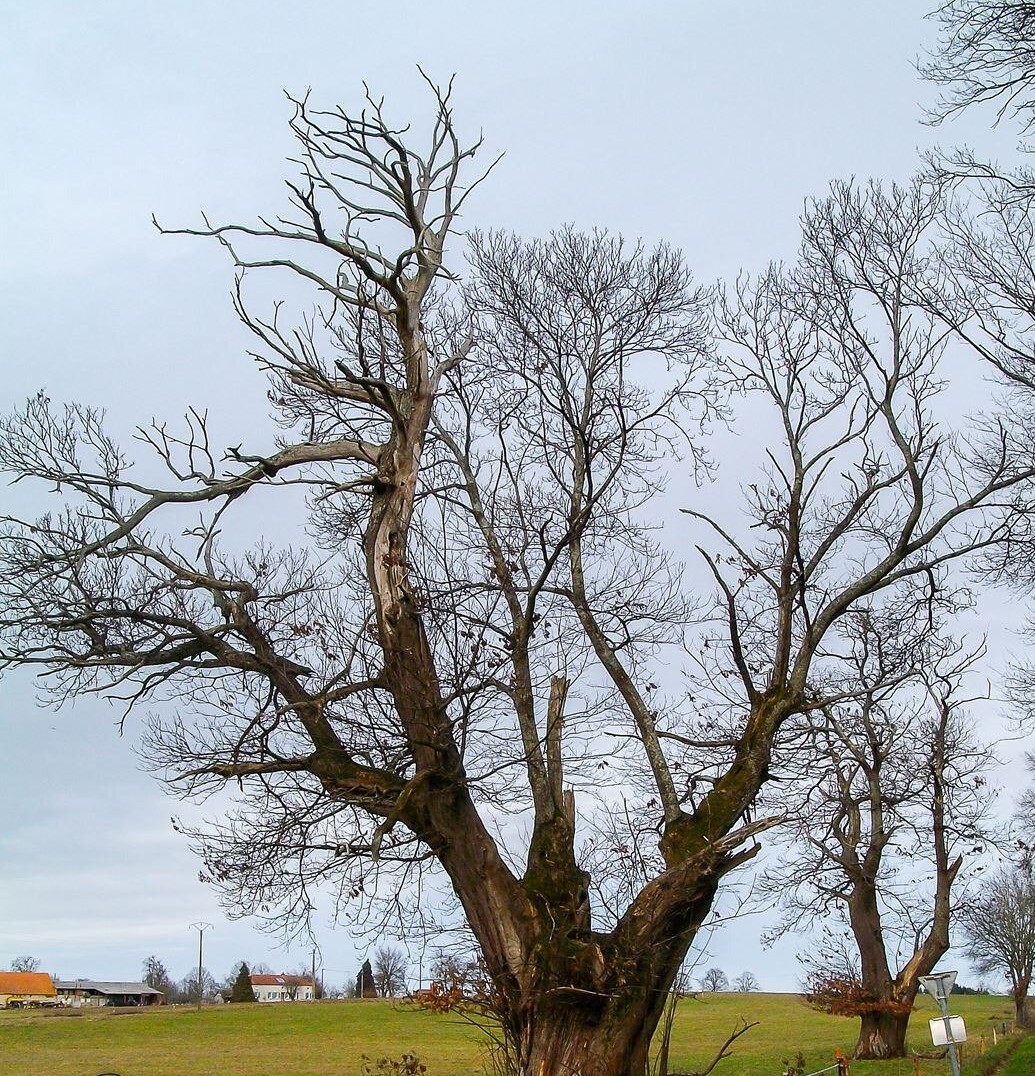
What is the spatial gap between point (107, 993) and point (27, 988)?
33.1ft

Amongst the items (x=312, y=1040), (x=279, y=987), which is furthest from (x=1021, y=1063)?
(x=279, y=987)

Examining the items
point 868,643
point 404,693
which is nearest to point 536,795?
point 404,693

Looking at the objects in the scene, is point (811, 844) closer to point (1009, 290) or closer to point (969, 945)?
point (1009, 290)

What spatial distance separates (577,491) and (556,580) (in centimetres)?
99

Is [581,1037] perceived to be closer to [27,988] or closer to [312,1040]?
[312,1040]

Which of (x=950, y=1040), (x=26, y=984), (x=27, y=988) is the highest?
(x=950, y=1040)

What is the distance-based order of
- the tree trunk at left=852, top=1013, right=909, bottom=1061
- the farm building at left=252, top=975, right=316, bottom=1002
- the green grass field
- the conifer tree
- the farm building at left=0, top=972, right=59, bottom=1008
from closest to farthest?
the tree trunk at left=852, top=1013, right=909, bottom=1061
the green grass field
the conifer tree
the farm building at left=0, top=972, right=59, bottom=1008
the farm building at left=252, top=975, right=316, bottom=1002

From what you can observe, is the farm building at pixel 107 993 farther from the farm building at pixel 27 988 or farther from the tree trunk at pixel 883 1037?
the tree trunk at pixel 883 1037

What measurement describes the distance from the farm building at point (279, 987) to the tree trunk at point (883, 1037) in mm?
110635

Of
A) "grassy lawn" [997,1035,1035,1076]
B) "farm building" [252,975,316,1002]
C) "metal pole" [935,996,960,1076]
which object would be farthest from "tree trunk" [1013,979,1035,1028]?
"farm building" [252,975,316,1002]

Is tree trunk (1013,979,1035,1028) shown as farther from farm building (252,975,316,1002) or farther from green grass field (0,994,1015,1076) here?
farm building (252,975,316,1002)

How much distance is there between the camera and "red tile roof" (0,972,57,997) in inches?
4360

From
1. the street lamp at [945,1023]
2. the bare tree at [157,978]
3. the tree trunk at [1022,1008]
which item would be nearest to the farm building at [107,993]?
the bare tree at [157,978]

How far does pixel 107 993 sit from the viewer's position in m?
120
